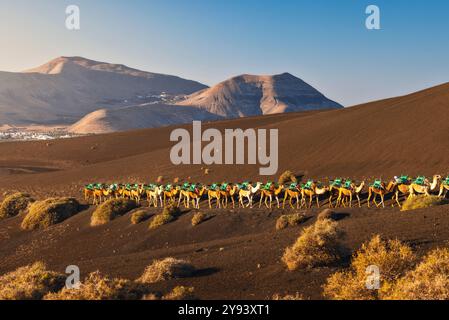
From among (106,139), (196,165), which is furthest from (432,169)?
(106,139)

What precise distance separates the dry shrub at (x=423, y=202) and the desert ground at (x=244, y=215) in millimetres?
759

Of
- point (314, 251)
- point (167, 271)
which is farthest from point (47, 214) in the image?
point (314, 251)

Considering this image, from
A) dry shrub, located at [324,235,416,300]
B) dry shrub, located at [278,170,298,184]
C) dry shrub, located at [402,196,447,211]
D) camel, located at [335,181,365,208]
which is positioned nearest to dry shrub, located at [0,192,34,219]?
dry shrub, located at [278,170,298,184]

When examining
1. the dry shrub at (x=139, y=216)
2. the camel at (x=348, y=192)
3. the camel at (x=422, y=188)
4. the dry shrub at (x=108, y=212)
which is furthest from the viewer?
the dry shrub at (x=108, y=212)

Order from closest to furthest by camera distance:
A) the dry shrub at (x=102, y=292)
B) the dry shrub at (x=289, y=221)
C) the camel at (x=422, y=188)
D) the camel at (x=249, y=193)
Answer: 1. the dry shrub at (x=102, y=292)
2. the dry shrub at (x=289, y=221)
3. the camel at (x=422, y=188)
4. the camel at (x=249, y=193)

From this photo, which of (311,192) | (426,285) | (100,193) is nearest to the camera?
(426,285)

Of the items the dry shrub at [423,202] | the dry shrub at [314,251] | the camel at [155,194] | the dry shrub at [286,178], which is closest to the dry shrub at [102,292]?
the dry shrub at [314,251]

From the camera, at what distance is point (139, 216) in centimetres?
2473

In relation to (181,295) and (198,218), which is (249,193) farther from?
(181,295)

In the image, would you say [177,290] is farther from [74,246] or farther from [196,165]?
[196,165]

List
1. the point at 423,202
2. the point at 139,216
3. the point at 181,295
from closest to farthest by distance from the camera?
the point at 181,295 → the point at 423,202 → the point at 139,216

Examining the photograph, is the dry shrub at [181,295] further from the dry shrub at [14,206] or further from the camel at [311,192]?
the dry shrub at [14,206]

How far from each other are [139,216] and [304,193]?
891 centimetres

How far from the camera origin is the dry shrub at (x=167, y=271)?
40.1 ft
